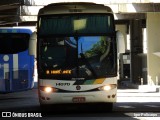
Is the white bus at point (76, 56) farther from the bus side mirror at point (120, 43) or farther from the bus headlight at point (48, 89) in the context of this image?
the bus side mirror at point (120, 43)

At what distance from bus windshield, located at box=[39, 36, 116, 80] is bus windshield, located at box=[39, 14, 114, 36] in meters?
0.28

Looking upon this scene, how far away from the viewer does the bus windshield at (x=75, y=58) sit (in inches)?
684

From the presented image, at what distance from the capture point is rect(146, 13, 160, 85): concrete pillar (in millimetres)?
44250

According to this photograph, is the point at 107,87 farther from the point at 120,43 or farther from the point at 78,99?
the point at 120,43

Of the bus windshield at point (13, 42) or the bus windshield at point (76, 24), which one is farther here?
the bus windshield at point (13, 42)

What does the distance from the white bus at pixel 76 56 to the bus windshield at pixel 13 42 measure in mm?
8923

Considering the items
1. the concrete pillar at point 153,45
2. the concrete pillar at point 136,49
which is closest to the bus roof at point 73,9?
the concrete pillar at point 153,45

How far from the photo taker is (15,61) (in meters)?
27.6

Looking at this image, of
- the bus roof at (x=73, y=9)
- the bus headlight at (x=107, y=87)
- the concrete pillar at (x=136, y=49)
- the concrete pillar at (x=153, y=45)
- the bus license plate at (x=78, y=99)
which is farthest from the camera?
the concrete pillar at (x=136, y=49)

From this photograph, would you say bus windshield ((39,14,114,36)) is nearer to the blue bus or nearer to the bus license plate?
the bus license plate

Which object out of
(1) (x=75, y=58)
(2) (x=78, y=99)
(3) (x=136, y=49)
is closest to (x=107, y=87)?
(2) (x=78, y=99)

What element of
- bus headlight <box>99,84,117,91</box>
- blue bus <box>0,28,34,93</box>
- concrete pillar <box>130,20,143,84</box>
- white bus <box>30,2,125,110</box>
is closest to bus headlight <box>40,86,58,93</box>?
white bus <box>30,2,125,110</box>

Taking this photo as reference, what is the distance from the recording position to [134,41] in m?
53.2

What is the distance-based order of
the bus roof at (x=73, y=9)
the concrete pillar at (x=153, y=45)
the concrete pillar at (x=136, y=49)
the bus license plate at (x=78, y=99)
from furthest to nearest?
the concrete pillar at (x=136, y=49), the concrete pillar at (x=153, y=45), the bus roof at (x=73, y=9), the bus license plate at (x=78, y=99)
